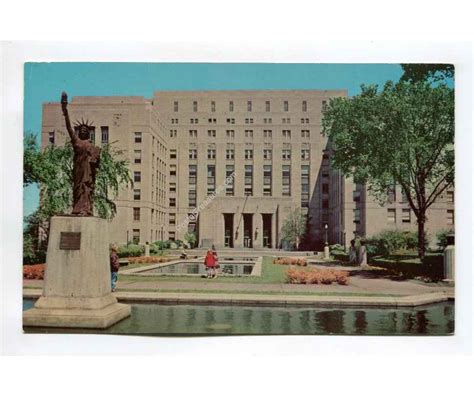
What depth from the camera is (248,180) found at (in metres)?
34.2

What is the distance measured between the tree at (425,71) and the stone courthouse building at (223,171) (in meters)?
8.78

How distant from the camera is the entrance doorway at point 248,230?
123 feet

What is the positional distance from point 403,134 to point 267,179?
677 inches

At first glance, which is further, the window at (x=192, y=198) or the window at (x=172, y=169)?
the window at (x=172, y=169)

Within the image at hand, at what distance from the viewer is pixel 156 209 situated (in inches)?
1231

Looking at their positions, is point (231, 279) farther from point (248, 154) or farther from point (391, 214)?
point (391, 214)

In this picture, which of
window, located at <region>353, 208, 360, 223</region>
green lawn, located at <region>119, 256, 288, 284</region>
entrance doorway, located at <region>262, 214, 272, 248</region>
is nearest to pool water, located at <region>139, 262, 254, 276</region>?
green lawn, located at <region>119, 256, 288, 284</region>

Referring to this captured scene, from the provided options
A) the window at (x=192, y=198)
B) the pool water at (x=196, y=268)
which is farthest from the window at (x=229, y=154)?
→ the pool water at (x=196, y=268)

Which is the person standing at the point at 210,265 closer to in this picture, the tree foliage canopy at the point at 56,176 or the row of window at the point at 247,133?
the tree foliage canopy at the point at 56,176

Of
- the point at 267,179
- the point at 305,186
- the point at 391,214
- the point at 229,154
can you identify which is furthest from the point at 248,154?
the point at 391,214

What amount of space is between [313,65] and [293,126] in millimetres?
17115

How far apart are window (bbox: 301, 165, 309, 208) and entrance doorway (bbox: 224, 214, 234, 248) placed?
19.2 ft
